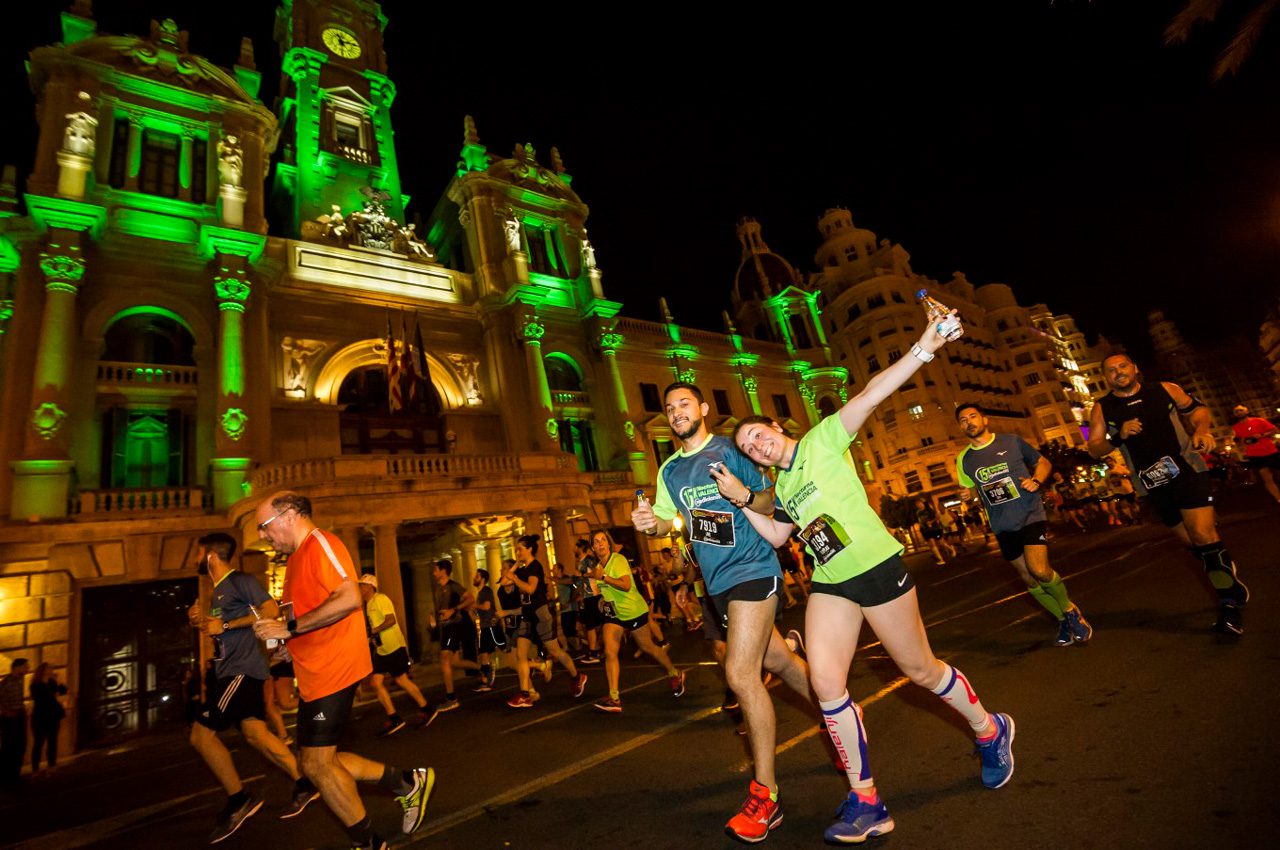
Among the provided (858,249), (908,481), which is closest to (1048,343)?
(858,249)

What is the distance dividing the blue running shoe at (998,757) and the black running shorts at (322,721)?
3281 millimetres

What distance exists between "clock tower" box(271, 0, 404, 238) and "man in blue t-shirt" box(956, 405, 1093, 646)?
22.5 meters

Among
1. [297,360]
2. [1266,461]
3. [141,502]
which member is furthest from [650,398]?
[1266,461]

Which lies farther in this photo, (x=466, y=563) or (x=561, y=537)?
(x=466, y=563)

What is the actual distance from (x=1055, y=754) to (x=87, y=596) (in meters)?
17.7

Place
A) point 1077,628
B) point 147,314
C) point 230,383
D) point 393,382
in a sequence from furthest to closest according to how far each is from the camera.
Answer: point 393,382 → point 147,314 → point 230,383 → point 1077,628

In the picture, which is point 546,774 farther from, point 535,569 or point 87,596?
point 87,596

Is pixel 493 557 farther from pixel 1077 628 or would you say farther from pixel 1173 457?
pixel 1173 457

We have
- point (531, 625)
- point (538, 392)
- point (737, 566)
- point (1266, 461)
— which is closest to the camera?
point (737, 566)

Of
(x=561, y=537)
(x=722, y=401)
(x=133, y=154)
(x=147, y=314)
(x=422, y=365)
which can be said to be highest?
(x=133, y=154)

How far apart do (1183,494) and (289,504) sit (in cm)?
681

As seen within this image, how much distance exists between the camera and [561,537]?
16609 millimetres

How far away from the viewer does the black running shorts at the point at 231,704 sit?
14.2 feet

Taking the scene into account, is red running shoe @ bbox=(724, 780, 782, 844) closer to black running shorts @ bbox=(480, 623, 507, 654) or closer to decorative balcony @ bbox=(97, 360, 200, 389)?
black running shorts @ bbox=(480, 623, 507, 654)
